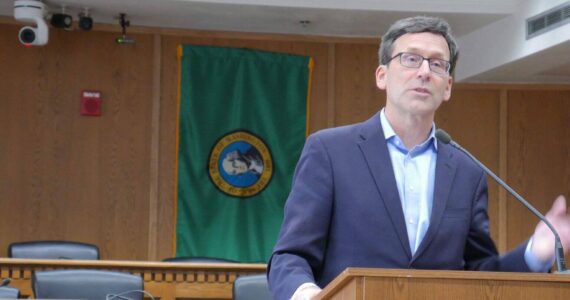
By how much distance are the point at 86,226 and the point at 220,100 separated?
1762 mm

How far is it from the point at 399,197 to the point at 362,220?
11 cm

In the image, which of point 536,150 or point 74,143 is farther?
point 536,150

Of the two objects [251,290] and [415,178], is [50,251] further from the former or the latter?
[415,178]

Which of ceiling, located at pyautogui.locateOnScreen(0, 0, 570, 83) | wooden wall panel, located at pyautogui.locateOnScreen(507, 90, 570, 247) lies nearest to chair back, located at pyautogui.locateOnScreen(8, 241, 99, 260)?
ceiling, located at pyautogui.locateOnScreen(0, 0, 570, 83)

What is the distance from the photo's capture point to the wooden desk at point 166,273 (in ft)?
25.4

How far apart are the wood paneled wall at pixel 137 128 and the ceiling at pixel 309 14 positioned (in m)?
0.29

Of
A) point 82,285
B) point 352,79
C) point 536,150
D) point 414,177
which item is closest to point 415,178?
point 414,177

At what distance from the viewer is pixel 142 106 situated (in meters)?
10.6

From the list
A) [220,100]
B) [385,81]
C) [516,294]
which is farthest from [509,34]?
[516,294]

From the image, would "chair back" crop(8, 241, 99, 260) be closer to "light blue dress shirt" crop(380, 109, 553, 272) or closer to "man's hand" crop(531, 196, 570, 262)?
"light blue dress shirt" crop(380, 109, 553, 272)

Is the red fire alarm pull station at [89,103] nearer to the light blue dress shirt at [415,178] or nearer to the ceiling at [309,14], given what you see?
the ceiling at [309,14]

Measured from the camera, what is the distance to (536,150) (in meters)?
11.1

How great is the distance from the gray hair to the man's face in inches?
0.5

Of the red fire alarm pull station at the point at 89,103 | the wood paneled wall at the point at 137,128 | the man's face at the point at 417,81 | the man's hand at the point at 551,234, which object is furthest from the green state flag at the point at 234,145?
the man's hand at the point at 551,234
